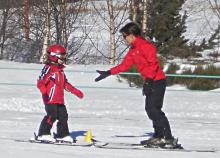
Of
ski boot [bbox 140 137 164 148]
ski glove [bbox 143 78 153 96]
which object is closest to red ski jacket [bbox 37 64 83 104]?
ski glove [bbox 143 78 153 96]

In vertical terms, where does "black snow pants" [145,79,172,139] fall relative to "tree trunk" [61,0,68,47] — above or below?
below

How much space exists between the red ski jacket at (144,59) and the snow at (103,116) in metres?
0.96

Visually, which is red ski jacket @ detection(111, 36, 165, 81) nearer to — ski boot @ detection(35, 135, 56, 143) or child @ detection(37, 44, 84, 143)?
child @ detection(37, 44, 84, 143)

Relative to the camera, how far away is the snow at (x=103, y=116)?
739 cm

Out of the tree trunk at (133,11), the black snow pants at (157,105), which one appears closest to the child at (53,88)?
the black snow pants at (157,105)

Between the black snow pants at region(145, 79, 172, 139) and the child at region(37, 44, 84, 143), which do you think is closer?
the black snow pants at region(145, 79, 172, 139)

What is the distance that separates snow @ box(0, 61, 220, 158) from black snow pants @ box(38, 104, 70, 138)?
0.43 m

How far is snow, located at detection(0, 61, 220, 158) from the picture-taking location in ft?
24.3

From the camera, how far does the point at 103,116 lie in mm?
11945

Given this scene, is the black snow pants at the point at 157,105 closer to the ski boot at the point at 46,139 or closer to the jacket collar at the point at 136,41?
the jacket collar at the point at 136,41

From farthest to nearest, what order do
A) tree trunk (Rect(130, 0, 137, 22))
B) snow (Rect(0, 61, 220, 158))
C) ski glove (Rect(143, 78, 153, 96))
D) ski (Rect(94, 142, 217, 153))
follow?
tree trunk (Rect(130, 0, 137, 22)) → ski (Rect(94, 142, 217, 153)) → ski glove (Rect(143, 78, 153, 96)) → snow (Rect(0, 61, 220, 158))

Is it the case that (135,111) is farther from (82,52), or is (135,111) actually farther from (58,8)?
(82,52)

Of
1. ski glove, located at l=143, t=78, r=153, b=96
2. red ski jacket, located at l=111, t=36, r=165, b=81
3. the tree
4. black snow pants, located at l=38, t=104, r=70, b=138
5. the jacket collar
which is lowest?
black snow pants, located at l=38, t=104, r=70, b=138

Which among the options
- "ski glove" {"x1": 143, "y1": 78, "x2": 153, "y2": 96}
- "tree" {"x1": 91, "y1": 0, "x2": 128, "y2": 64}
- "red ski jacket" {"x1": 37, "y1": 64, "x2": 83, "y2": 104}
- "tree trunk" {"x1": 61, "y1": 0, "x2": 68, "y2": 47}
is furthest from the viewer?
"tree trunk" {"x1": 61, "y1": 0, "x2": 68, "y2": 47}
